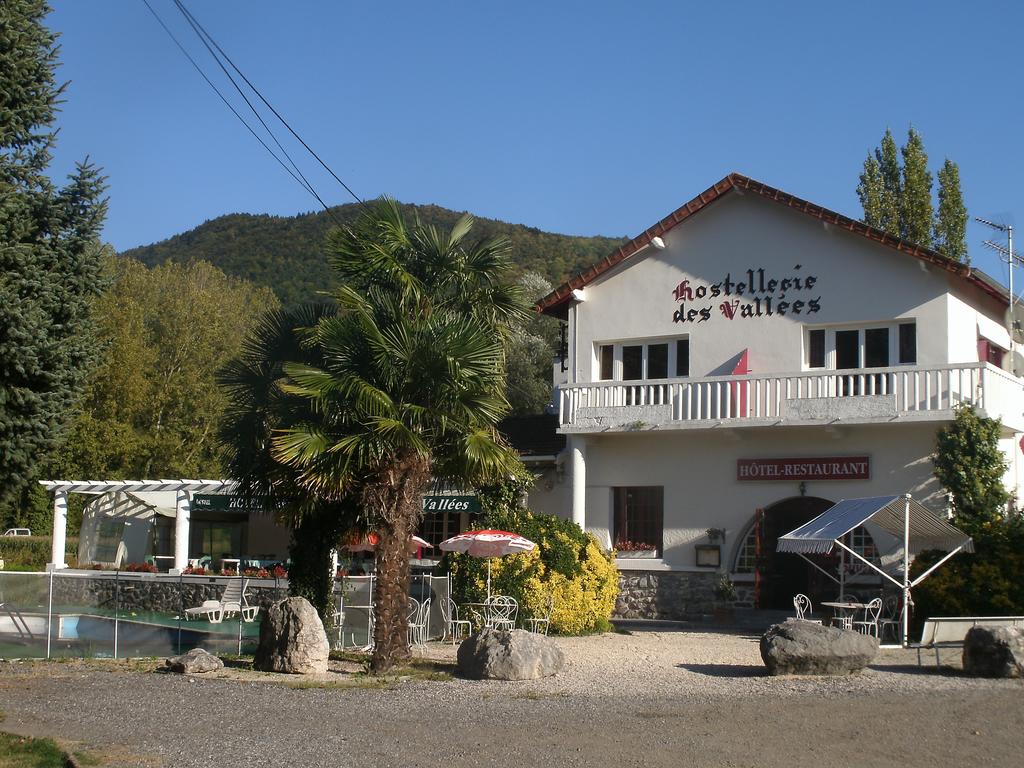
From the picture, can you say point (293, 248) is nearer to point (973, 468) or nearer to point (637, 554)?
point (637, 554)

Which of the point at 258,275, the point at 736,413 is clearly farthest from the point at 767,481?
the point at 258,275

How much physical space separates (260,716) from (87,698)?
2.63 meters

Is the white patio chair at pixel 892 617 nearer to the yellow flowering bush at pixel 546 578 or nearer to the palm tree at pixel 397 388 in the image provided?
the yellow flowering bush at pixel 546 578

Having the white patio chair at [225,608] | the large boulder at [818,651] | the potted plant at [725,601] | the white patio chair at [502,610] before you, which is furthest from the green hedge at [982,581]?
the white patio chair at [225,608]

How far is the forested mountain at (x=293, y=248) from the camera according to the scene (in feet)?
254

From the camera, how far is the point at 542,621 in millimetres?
20500

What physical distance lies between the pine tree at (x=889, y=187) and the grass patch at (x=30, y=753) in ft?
100

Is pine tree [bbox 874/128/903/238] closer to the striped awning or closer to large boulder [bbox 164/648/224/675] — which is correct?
the striped awning

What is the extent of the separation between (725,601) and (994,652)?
9.05 metres

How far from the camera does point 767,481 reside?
23.2 meters

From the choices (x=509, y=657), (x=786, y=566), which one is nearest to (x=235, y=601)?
(x=509, y=657)

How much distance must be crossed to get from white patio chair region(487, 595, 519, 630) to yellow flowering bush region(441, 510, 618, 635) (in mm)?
426

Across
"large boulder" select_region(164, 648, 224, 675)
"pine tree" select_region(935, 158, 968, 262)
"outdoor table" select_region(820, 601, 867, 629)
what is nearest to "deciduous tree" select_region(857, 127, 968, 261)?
"pine tree" select_region(935, 158, 968, 262)

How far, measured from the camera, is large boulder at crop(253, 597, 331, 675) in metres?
15.9
